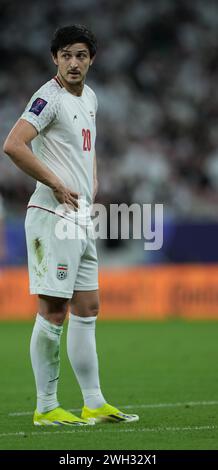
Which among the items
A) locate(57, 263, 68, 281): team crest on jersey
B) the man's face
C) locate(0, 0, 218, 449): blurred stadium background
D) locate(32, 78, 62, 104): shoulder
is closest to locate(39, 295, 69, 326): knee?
locate(57, 263, 68, 281): team crest on jersey

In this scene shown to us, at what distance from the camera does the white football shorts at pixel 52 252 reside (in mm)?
6387

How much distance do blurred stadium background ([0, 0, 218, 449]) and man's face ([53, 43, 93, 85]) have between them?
380 centimetres

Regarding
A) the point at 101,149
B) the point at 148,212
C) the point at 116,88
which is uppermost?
the point at 116,88

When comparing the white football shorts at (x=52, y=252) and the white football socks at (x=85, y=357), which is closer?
the white football shorts at (x=52, y=252)

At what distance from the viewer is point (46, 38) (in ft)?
77.7

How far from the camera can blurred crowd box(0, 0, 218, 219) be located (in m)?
20.9

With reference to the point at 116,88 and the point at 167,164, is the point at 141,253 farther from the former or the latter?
the point at 116,88

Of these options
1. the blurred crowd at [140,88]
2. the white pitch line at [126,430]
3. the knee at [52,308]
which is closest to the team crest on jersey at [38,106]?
the knee at [52,308]

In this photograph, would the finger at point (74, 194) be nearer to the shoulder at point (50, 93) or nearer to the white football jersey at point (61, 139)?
the white football jersey at point (61, 139)

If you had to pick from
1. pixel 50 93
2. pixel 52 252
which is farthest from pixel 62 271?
pixel 50 93

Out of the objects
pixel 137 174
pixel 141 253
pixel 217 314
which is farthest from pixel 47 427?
pixel 137 174

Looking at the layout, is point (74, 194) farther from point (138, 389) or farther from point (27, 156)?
point (138, 389)

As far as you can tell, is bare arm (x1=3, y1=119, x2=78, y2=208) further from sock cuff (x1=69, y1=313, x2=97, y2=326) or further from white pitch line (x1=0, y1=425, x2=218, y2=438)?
white pitch line (x1=0, y1=425, x2=218, y2=438)

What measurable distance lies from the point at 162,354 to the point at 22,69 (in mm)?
12439
